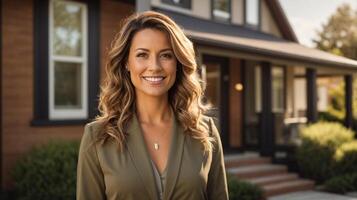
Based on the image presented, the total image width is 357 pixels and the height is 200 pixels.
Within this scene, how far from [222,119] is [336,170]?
298 cm

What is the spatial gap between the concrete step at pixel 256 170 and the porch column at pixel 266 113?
1.64 feet

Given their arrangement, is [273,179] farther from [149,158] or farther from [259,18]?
[149,158]

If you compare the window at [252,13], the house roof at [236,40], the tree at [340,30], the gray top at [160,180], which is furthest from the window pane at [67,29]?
the tree at [340,30]

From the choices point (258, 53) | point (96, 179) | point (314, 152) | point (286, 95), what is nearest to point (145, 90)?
point (96, 179)

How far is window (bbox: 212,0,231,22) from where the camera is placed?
37.8 feet

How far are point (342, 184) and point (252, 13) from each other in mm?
5553

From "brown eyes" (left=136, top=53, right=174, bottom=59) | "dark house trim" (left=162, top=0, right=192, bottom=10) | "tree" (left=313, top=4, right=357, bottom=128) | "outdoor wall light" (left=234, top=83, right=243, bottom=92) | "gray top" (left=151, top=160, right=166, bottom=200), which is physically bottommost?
"gray top" (left=151, top=160, right=166, bottom=200)

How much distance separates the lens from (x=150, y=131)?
2.03 m

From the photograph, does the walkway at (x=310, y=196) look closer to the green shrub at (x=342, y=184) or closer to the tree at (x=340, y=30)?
the green shrub at (x=342, y=184)

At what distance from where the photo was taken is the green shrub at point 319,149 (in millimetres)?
9609

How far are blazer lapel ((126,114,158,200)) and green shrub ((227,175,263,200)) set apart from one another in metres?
5.55

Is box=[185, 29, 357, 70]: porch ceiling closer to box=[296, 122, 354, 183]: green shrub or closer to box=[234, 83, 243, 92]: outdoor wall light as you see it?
box=[296, 122, 354, 183]: green shrub

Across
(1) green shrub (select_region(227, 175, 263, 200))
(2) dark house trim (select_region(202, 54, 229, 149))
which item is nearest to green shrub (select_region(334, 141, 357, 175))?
(1) green shrub (select_region(227, 175, 263, 200))

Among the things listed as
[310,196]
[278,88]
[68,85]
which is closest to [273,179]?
[310,196]
